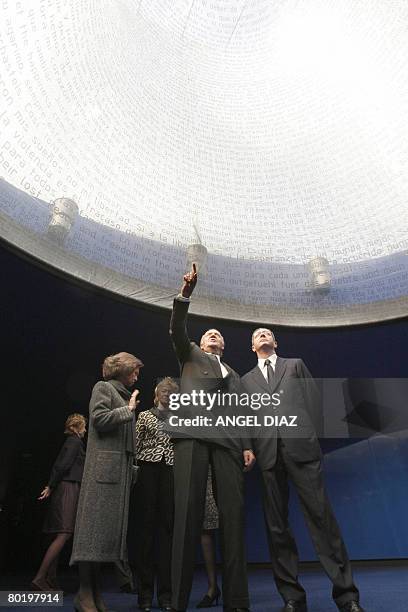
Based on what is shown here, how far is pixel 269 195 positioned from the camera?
5.63m

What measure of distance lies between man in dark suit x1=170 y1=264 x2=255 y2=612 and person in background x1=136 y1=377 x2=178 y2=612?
0.77 m

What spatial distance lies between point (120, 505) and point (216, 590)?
1.14 m

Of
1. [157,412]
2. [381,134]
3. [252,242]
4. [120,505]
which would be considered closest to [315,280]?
[252,242]

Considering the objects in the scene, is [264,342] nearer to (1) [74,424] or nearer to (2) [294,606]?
(2) [294,606]

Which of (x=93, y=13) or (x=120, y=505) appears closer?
(x=120, y=505)

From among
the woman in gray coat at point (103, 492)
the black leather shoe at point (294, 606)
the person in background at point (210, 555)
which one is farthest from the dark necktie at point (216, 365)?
→ the black leather shoe at point (294, 606)

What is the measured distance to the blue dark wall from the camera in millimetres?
4863

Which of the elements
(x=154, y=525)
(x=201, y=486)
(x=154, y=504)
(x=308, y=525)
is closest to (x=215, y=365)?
(x=201, y=486)

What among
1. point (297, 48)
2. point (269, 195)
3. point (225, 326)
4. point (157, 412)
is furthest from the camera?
point (297, 48)

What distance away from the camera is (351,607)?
2176 mm

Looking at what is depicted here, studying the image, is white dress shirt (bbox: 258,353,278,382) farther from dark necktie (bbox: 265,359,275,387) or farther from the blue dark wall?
the blue dark wall

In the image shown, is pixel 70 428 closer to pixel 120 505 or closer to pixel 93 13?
pixel 120 505

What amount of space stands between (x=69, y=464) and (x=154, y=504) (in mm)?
950

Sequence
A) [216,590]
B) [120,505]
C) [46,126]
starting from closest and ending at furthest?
1. [120,505]
2. [216,590]
3. [46,126]
